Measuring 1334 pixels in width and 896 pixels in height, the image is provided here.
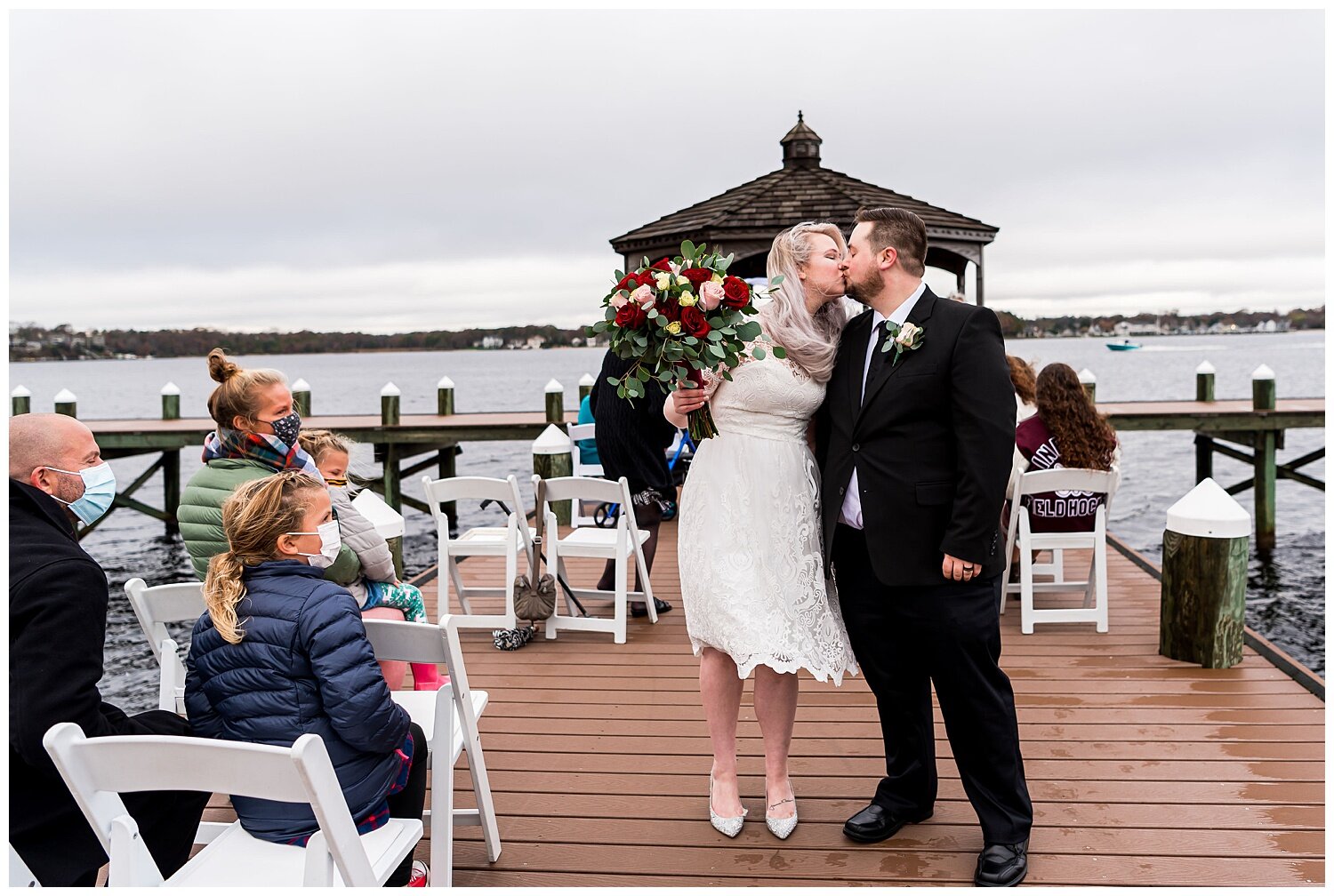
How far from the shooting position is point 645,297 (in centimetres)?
290

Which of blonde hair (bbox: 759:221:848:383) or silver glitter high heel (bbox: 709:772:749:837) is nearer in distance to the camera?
blonde hair (bbox: 759:221:848:383)

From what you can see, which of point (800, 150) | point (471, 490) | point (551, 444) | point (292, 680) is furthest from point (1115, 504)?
point (292, 680)

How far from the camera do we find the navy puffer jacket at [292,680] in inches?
90.9

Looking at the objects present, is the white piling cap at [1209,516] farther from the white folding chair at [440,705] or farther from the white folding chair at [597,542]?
the white folding chair at [440,705]

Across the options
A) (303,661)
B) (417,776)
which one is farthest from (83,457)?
(417,776)

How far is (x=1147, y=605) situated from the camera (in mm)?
6055

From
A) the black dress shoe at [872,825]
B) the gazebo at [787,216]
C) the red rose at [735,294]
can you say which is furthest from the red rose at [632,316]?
the gazebo at [787,216]

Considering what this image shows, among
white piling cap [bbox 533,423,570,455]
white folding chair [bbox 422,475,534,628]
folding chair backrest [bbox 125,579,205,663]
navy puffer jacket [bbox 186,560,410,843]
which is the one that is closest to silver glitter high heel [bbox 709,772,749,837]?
navy puffer jacket [bbox 186,560,410,843]

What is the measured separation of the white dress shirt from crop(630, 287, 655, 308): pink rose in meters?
0.68

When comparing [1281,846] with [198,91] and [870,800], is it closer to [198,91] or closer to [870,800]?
[870,800]

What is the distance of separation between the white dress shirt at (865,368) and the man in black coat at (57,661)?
1.95m

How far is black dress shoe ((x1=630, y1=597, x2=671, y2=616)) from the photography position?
6098 millimetres

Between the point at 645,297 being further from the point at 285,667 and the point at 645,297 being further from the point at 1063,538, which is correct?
the point at 1063,538

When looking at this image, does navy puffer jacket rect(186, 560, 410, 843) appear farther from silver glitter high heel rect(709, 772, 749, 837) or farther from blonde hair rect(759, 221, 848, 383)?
blonde hair rect(759, 221, 848, 383)
